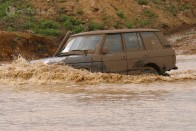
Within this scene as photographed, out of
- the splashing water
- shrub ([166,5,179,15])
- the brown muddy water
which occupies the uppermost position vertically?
shrub ([166,5,179,15])

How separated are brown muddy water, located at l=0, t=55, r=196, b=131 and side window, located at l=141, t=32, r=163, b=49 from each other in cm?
83

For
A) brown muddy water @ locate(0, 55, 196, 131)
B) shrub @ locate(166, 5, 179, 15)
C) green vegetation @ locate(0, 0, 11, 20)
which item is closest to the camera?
brown muddy water @ locate(0, 55, 196, 131)

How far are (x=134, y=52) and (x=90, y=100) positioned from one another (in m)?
3.07

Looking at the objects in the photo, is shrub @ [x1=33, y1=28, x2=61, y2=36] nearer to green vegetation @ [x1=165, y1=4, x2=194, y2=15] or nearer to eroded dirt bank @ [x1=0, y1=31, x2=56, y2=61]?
eroded dirt bank @ [x1=0, y1=31, x2=56, y2=61]

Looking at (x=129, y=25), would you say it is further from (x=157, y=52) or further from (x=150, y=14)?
(x=157, y=52)

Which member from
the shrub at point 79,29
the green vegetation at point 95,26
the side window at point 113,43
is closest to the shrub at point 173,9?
the green vegetation at point 95,26

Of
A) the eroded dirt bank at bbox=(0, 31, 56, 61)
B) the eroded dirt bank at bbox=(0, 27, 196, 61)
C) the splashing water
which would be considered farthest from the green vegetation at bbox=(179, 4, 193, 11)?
the splashing water

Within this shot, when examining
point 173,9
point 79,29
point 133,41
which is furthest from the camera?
point 173,9

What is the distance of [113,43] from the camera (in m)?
14.9

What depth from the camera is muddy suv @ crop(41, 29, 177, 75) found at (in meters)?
14.4

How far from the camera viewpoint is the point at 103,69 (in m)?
14.5

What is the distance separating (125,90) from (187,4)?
111 ft

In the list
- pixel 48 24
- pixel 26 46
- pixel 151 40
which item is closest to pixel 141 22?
pixel 48 24

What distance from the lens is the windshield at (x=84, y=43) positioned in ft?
48.4
